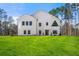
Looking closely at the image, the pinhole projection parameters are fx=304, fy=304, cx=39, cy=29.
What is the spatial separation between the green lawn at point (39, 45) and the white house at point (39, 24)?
0.28 ft

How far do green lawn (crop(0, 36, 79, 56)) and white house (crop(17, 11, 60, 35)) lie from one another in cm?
8

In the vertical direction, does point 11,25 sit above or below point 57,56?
above

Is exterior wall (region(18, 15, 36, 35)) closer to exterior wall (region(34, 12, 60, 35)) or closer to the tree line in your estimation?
exterior wall (region(34, 12, 60, 35))

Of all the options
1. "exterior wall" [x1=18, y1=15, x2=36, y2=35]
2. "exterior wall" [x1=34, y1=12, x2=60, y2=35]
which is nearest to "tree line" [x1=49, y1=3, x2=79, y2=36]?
"exterior wall" [x1=34, y1=12, x2=60, y2=35]

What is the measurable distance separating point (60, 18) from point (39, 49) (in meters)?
0.57

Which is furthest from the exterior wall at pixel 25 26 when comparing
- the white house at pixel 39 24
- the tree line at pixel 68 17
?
the tree line at pixel 68 17

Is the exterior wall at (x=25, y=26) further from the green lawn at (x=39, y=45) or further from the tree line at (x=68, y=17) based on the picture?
the tree line at (x=68, y=17)

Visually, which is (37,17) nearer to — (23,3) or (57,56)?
(23,3)

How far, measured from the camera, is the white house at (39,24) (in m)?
4.48

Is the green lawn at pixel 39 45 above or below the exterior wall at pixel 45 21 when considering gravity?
below

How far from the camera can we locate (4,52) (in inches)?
173

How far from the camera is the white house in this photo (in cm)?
448

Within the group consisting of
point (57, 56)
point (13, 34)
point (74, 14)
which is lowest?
point (57, 56)

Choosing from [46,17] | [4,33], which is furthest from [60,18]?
[4,33]
